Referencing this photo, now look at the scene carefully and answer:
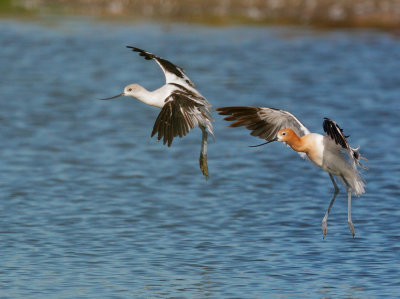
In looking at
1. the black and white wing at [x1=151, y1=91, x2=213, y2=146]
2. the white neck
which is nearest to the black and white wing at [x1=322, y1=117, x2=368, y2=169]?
the black and white wing at [x1=151, y1=91, x2=213, y2=146]

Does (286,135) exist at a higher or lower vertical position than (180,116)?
lower

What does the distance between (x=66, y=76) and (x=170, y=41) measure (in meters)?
4.78

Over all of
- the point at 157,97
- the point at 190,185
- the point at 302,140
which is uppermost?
the point at 157,97

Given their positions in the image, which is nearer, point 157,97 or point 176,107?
point 176,107

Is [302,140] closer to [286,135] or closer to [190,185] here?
[286,135]

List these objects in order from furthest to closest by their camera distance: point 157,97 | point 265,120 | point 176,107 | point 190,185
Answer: point 190,185 < point 157,97 < point 265,120 < point 176,107

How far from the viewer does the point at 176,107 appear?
9609 mm

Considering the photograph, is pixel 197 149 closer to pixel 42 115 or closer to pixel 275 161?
pixel 275 161

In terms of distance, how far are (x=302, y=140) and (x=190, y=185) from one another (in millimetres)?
4054

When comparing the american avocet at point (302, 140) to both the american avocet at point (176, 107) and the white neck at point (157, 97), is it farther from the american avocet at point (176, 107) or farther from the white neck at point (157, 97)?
the white neck at point (157, 97)

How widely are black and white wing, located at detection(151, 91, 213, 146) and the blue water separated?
4.71ft

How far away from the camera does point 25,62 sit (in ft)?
81.3

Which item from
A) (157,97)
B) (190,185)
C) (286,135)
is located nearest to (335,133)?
(286,135)

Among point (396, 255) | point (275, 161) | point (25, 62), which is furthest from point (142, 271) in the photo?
point (25, 62)
